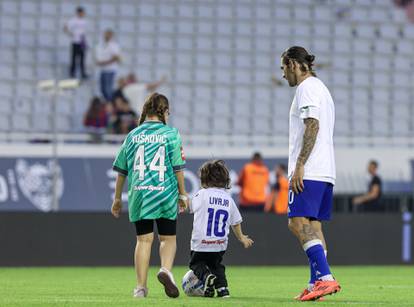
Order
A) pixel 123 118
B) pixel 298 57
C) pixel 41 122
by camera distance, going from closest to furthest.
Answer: pixel 298 57 → pixel 123 118 → pixel 41 122

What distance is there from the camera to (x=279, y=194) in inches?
904

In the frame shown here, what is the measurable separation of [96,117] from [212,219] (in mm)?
12753

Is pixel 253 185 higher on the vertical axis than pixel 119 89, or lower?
lower

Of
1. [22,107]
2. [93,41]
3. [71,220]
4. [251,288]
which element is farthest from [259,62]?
[251,288]

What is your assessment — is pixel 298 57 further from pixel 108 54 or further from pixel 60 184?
pixel 108 54

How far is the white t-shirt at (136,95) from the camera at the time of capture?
78.8 ft

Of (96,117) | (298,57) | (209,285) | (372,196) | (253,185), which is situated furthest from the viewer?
(96,117)

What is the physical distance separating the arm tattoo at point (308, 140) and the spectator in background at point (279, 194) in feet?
41.3

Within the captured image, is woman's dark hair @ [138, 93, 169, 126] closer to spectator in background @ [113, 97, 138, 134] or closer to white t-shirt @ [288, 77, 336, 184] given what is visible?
white t-shirt @ [288, 77, 336, 184]

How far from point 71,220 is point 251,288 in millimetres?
6976

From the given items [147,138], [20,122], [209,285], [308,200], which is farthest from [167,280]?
[20,122]

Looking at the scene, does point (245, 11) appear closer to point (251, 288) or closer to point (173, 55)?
point (173, 55)

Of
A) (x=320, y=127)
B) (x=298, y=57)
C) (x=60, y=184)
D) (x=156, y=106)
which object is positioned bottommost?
(x=60, y=184)

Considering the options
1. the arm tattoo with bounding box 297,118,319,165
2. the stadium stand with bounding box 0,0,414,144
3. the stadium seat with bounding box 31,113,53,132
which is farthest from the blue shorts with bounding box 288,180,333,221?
the stadium stand with bounding box 0,0,414,144
